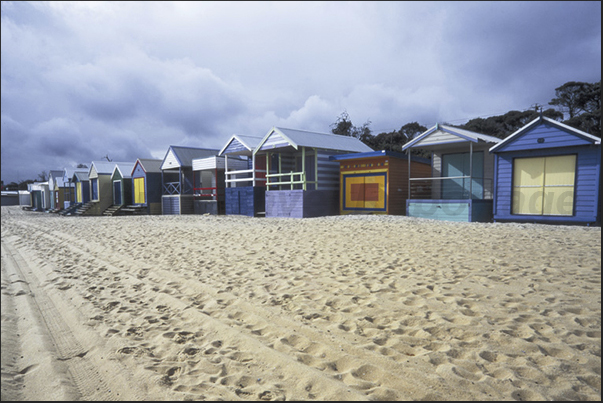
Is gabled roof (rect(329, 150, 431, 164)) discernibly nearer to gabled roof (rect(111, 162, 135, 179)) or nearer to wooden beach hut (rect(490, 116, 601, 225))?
wooden beach hut (rect(490, 116, 601, 225))

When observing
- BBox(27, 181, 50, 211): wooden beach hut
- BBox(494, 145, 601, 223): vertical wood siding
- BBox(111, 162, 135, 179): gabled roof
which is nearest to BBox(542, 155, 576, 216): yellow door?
BBox(494, 145, 601, 223): vertical wood siding

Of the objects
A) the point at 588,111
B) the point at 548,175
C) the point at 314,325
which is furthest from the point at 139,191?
the point at 588,111

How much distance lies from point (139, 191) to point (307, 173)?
14.3 meters

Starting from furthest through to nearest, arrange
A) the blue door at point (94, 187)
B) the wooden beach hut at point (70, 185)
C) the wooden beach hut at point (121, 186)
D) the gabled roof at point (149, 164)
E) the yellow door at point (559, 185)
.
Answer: the wooden beach hut at point (70, 185) → the blue door at point (94, 187) → the wooden beach hut at point (121, 186) → the gabled roof at point (149, 164) → the yellow door at point (559, 185)

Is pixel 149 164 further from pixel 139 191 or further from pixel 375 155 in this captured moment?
pixel 375 155

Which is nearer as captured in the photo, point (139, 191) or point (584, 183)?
point (584, 183)

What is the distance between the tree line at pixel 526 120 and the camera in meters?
26.6

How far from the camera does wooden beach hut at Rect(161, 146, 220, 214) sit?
73.4 feet

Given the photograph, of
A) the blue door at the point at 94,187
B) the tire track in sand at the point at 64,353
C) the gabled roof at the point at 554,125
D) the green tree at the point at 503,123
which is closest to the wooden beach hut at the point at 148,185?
the blue door at the point at 94,187

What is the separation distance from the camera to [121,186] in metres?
27.0

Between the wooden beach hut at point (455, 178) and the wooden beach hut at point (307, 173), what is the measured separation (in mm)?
3719

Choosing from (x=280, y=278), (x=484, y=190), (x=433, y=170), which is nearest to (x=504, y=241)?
(x=280, y=278)

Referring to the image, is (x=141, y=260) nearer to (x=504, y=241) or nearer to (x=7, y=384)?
(x=7, y=384)

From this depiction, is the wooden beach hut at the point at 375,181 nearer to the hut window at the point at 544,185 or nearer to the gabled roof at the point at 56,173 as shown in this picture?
the hut window at the point at 544,185
